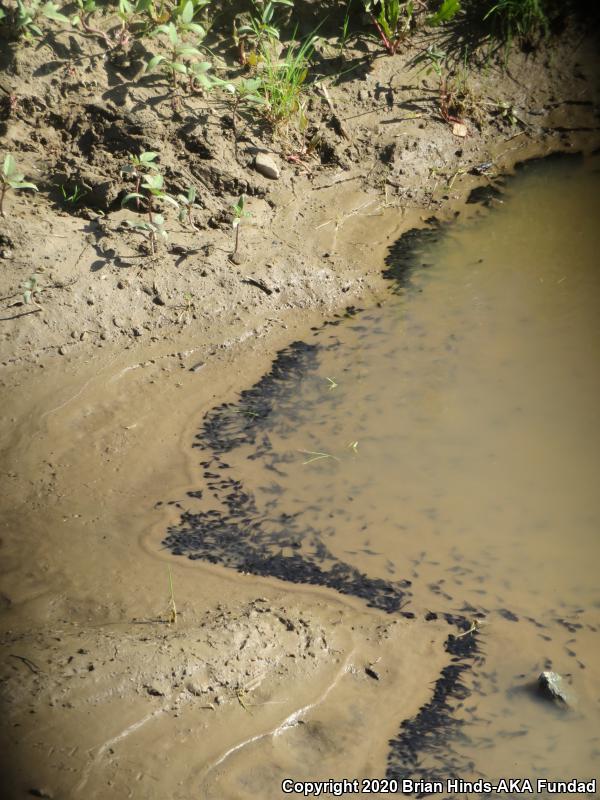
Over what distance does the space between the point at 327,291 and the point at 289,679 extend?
7.79ft

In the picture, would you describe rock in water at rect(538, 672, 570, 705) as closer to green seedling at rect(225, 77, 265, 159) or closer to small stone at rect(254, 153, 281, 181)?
small stone at rect(254, 153, 281, 181)

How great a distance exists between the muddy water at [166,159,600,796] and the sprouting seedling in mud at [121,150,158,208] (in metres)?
1.29

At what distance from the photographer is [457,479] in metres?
3.46

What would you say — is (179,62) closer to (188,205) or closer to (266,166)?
(266,166)

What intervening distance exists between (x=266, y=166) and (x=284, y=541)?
8.22 feet

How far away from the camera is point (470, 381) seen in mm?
3920

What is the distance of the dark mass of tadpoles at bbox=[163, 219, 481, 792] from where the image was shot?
2.59 metres

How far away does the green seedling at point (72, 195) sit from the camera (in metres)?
4.49

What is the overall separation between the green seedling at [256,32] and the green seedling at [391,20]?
61 cm

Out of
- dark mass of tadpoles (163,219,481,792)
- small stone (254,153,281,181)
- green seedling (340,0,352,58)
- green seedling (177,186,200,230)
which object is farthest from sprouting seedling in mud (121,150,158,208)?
green seedling (340,0,352,58)

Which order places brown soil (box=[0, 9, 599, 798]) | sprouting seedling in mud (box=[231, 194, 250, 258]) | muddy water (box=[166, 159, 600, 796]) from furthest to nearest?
sprouting seedling in mud (box=[231, 194, 250, 258]), muddy water (box=[166, 159, 600, 796]), brown soil (box=[0, 9, 599, 798])

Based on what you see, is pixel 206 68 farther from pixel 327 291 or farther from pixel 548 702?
pixel 548 702

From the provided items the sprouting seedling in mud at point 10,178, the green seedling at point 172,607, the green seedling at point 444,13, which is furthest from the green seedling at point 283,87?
the green seedling at point 172,607

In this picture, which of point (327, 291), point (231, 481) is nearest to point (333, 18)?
point (327, 291)
